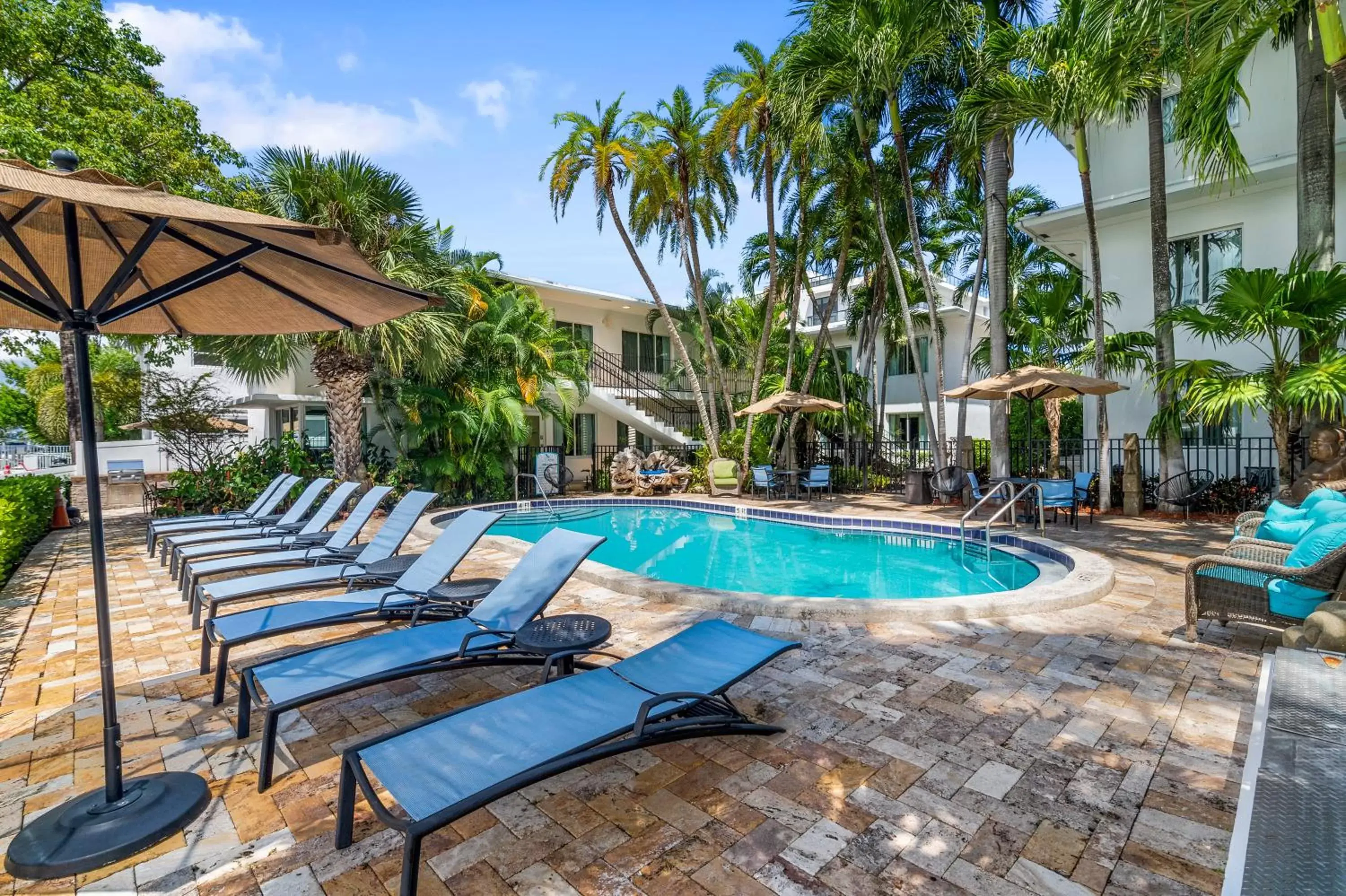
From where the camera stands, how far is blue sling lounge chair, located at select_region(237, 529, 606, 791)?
2.97 meters

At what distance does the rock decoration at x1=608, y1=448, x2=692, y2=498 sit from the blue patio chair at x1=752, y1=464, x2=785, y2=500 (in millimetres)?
2593

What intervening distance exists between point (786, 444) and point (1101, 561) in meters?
10.7

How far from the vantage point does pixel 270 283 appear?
3.83m

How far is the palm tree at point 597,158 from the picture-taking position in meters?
15.1

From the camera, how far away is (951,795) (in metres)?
2.79

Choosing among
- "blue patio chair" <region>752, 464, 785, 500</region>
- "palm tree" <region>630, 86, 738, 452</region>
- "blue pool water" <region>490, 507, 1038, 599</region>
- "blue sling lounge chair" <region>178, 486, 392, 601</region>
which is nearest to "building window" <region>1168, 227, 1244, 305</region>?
"blue pool water" <region>490, 507, 1038, 599</region>

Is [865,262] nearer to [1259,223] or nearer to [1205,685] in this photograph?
[1259,223]

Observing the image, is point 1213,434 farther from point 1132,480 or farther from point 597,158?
point 597,158

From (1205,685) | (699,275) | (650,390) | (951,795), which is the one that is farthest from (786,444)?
(951,795)

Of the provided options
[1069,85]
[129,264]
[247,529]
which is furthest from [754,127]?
[129,264]

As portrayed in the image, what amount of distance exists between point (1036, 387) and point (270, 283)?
1021 centimetres

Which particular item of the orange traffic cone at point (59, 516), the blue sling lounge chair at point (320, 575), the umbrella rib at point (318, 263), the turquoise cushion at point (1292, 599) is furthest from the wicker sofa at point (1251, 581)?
the orange traffic cone at point (59, 516)

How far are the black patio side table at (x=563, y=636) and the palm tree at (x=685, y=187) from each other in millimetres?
12789

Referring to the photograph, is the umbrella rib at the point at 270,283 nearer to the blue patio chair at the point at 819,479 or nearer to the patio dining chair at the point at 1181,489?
the patio dining chair at the point at 1181,489
